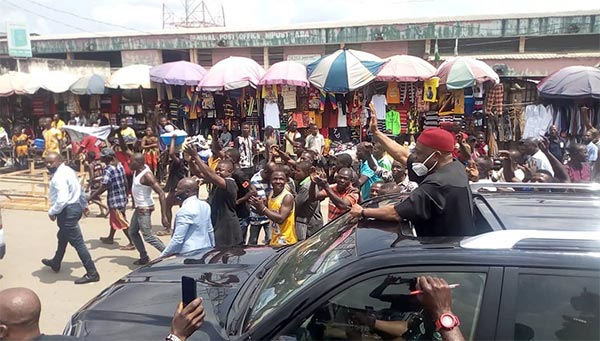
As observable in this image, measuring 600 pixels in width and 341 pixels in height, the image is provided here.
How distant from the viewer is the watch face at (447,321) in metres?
1.78

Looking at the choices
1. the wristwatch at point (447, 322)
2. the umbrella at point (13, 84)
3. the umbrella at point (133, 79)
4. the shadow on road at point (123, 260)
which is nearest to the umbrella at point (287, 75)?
the umbrella at point (133, 79)

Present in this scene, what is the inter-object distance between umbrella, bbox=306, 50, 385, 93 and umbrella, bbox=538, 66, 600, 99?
370cm

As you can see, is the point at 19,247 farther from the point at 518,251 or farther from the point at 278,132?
the point at 518,251

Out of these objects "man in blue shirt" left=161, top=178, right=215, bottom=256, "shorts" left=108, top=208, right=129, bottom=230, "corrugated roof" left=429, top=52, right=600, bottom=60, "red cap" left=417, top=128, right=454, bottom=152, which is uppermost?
"corrugated roof" left=429, top=52, right=600, bottom=60

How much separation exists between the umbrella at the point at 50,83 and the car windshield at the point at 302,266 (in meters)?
13.8

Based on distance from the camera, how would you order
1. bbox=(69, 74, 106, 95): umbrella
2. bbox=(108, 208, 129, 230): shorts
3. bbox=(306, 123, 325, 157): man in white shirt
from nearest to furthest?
bbox=(108, 208, 129, 230): shorts
bbox=(306, 123, 325, 157): man in white shirt
bbox=(69, 74, 106, 95): umbrella

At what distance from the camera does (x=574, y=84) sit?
998cm

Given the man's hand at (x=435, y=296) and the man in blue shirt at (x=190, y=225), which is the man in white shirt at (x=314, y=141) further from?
the man's hand at (x=435, y=296)

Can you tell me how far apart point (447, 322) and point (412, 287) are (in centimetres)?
19

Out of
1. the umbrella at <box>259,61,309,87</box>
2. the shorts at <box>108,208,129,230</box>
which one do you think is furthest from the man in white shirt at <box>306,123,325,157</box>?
the shorts at <box>108,208,129,230</box>

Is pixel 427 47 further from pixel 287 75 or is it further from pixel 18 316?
pixel 18 316

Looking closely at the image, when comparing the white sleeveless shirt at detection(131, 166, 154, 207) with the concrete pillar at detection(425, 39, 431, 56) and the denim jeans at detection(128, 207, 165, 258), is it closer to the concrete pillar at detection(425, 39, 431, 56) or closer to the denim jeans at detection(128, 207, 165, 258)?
the denim jeans at detection(128, 207, 165, 258)

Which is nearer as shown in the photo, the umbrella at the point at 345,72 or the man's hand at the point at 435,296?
the man's hand at the point at 435,296

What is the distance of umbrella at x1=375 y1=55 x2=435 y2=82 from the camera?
1030cm
